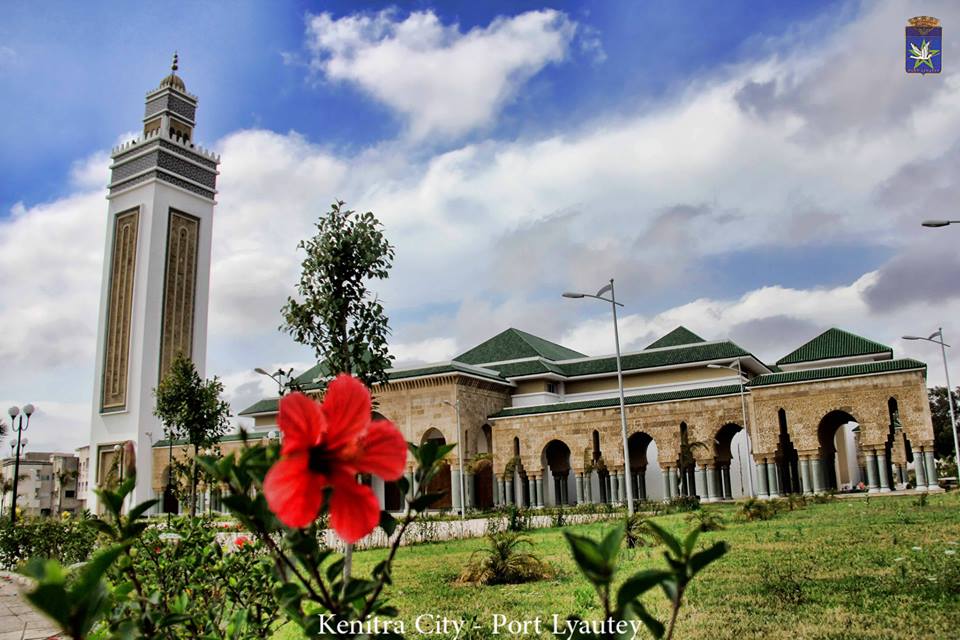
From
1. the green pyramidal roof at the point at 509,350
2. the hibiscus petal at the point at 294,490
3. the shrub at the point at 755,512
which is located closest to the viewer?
the hibiscus petal at the point at 294,490

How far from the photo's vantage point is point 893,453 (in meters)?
28.6

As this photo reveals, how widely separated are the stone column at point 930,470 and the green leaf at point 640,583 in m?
29.7

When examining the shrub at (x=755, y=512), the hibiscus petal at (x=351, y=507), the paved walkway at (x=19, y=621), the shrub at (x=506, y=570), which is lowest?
the paved walkway at (x=19, y=621)

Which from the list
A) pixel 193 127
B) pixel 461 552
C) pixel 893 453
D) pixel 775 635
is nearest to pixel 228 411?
pixel 461 552

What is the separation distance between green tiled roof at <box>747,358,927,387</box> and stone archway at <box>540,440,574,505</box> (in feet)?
36.2

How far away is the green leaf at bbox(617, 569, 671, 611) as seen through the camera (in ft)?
4.04

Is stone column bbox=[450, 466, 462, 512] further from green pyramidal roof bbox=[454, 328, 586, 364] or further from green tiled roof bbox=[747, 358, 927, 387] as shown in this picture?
green tiled roof bbox=[747, 358, 927, 387]

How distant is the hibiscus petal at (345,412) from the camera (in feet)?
4.03

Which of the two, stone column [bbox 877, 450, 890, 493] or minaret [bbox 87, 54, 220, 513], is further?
minaret [bbox 87, 54, 220, 513]

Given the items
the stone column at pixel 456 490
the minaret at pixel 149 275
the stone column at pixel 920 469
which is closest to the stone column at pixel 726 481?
the stone column at pixel 920 469

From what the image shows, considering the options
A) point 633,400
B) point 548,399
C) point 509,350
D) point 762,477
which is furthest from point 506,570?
point 509,350

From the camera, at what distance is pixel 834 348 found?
34406mm

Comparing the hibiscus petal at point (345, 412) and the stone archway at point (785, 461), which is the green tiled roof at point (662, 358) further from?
the hibiscus petal at point (345, 412)

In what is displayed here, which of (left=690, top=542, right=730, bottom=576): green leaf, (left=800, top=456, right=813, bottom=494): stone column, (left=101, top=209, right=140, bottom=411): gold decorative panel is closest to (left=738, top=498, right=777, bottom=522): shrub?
(left=800, top=456, right=813, bottom=494): stone column
